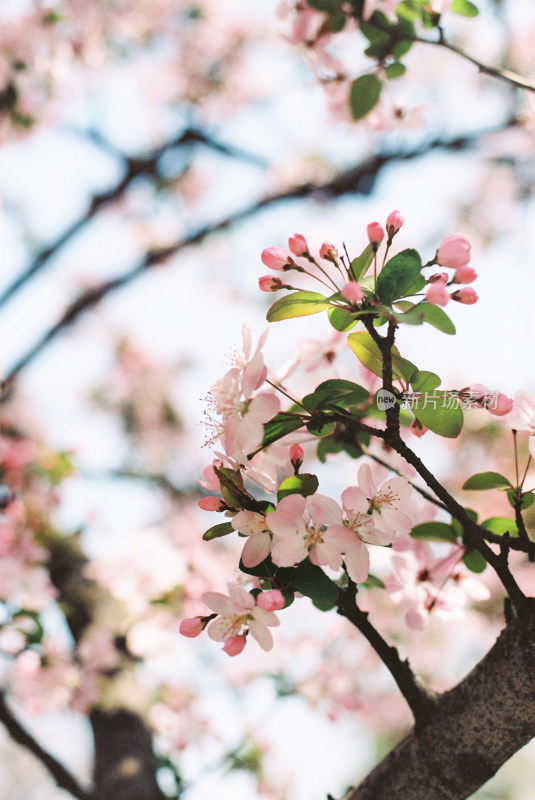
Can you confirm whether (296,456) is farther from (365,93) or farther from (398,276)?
(365,93)

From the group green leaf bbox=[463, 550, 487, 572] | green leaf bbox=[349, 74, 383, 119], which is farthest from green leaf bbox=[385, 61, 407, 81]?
green leaf bbox=[463, 550, 487, 572]

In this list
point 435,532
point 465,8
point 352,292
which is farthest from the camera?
point 465,8

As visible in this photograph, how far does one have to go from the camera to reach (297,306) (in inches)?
24.7

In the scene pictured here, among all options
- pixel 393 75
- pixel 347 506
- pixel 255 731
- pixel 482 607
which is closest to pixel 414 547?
pixel 347 506

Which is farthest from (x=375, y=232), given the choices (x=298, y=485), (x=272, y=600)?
(x=272, y=600)

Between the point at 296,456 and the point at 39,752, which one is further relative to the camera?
the point at 39,752

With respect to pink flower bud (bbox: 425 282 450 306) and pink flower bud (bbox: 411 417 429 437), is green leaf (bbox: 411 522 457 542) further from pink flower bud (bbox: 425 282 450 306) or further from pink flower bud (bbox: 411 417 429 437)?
pink flower bud (bbox: 425 282 450 306)

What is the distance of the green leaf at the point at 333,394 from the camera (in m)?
0.61

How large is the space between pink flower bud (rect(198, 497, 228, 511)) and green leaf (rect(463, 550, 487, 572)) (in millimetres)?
343

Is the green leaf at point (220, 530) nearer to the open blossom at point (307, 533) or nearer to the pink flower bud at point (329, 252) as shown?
the open blossom at point (307, 533)

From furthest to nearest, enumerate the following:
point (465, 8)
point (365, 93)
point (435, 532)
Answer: point (365, 93) < point (465, 8) < point (435, 532)

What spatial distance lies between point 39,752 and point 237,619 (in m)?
1.00

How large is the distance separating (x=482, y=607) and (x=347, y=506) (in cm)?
251

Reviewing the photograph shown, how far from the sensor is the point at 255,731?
193 centimetres
